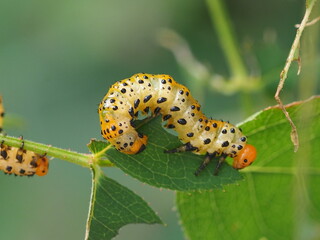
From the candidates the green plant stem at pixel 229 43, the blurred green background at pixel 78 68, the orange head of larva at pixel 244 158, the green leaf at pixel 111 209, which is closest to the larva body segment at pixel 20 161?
the green leaf at pixel 111 209

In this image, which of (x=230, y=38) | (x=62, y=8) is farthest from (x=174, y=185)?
(x=62, y=8)

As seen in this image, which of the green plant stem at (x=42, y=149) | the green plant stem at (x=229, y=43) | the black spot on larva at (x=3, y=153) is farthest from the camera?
the green plant stem at (x=229, y=43)

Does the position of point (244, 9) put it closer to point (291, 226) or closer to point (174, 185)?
point (291, 226)

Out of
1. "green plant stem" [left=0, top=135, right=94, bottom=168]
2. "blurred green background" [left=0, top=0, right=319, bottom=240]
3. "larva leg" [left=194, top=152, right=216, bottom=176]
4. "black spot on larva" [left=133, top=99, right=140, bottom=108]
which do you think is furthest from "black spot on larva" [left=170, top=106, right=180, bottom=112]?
"blurred green background" [left=0, top=0, right=319, bottom=240]

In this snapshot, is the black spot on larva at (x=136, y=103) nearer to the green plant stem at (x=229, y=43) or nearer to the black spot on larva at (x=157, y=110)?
the black spot on larva at (x=157, y=110)

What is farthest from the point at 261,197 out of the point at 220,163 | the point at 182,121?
the point at 182,121

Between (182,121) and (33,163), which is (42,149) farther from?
(182,121)

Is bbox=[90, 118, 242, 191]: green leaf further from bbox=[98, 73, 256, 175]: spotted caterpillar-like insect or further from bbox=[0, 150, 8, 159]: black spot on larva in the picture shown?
bbox=[0, 150, 8, 159]: black spot on larva
